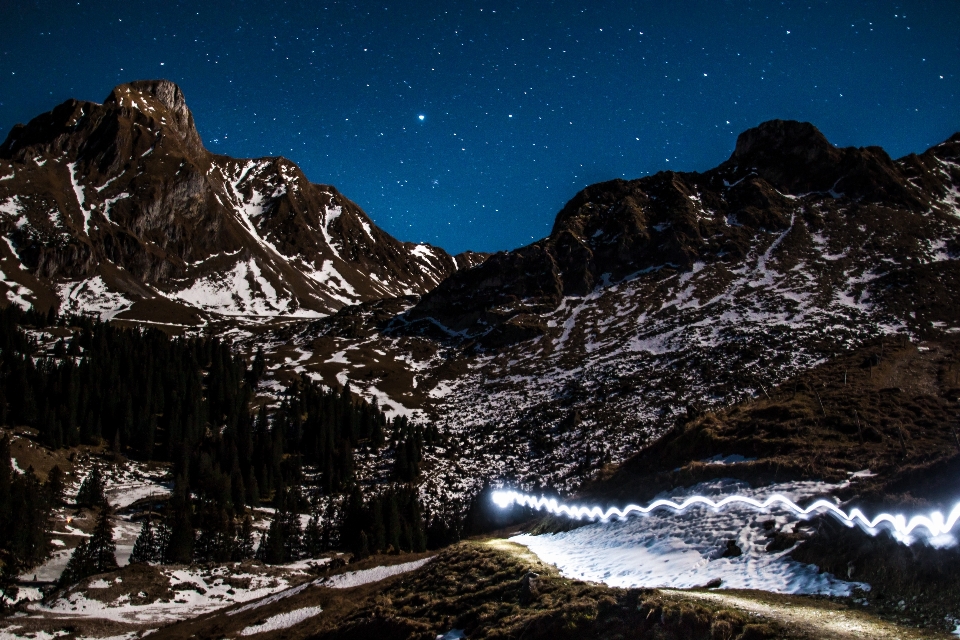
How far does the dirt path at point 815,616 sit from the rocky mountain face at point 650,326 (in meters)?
60.6

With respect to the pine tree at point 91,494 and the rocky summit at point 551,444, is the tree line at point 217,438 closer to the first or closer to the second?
the pine tree at point 91,494

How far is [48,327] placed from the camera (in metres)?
172

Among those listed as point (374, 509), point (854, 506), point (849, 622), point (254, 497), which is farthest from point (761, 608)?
point (254, 497)

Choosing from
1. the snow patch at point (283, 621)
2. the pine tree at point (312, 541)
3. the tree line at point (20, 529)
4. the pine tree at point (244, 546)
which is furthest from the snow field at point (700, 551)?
the pine tree at point (244, 546)

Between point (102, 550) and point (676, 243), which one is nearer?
point (102, 550)

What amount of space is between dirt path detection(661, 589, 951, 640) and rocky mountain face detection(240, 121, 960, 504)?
60.6 m

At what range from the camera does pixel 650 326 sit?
142500 mm

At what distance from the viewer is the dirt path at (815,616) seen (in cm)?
1253

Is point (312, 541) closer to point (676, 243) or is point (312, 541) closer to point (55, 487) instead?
point (55, 487)

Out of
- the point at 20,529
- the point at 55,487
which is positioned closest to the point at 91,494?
the point at 55,487

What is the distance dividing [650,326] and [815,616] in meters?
133

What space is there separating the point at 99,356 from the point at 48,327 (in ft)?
164

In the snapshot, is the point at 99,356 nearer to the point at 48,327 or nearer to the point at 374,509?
the point at 48,327

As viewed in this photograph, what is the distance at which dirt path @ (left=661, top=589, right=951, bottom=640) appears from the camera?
493 inches
